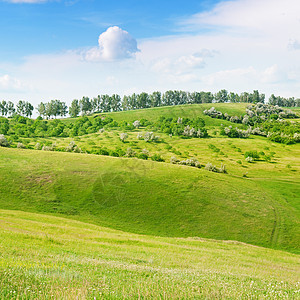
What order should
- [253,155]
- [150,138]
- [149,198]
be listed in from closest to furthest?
[149,198] < [253,155] < [150,138]

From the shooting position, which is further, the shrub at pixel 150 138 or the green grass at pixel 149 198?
the shrub at pixel 150 138

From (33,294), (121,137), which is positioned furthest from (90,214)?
(121,137)

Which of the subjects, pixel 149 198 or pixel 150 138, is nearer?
pixel 149 198

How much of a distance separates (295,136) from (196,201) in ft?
487

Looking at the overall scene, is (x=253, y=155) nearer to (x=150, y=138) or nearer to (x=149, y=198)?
(x=150, y=138)

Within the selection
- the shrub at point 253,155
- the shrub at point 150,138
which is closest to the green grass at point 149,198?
the shrub at point 253,155

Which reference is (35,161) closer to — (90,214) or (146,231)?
(90,214)

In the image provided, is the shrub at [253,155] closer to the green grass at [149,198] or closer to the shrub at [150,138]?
the green grass at [149,198]

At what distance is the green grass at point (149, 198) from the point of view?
65.9 m

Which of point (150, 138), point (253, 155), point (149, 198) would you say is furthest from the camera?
point (150, 138)

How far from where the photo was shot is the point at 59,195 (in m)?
72.6

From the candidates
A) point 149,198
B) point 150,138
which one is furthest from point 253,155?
point 149,198

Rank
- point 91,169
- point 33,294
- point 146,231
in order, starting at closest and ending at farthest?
point 33,294
point 146,231
point 91,169

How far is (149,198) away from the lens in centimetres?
7638
